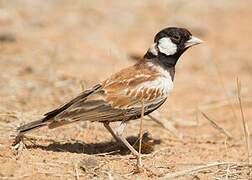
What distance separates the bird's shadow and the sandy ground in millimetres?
10

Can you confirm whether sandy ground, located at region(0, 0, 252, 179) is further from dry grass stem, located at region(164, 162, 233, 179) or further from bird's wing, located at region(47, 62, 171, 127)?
bird's wing, located at region(47, 62, 171, 127)

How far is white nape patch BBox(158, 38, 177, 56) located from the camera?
6492 mm

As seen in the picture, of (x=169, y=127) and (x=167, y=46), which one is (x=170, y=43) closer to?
(x=167, y=46)

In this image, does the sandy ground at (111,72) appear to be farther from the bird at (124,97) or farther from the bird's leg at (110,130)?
the bird at (124,97)

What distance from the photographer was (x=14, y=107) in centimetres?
733

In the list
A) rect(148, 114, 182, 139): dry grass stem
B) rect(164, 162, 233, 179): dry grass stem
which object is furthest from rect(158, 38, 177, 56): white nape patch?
rect(164, 162, 233, 179): dry grass stem

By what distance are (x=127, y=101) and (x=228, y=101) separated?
9.89 ft

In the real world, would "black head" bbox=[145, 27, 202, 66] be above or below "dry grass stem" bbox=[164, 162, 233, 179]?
above

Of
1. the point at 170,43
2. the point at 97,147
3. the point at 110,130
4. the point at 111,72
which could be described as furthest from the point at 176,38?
the point at 111,72

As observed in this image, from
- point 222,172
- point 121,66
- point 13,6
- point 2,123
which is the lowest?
point 222,172

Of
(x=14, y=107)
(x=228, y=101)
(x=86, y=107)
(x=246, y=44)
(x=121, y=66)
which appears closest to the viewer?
(x=86, y=107)

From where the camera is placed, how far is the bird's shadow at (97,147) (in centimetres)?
605

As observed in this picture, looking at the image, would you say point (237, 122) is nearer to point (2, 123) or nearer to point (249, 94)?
point (249, 94)

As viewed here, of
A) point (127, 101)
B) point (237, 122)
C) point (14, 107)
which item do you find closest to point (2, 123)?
point (14, 107)
